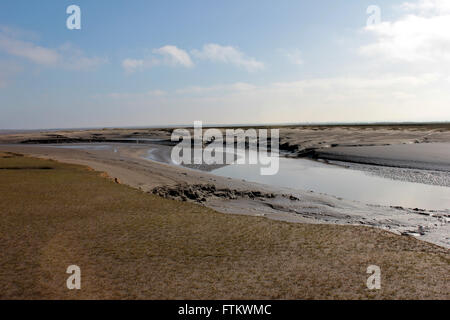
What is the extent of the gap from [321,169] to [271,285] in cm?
2423

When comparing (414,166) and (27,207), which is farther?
(414,166)

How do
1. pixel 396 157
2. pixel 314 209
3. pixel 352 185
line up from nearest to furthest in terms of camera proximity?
pixel 314 209, pixel 352 185, pixel 396 157

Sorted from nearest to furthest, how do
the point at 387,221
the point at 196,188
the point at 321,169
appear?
the point at 387,221 → the point at 196,188 → the point at 321,169

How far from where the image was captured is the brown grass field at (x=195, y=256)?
6.45m

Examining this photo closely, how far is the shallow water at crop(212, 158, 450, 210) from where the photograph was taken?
17172mm

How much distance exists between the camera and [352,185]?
2159 centimetres

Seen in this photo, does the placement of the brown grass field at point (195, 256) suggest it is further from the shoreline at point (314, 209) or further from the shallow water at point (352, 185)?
the shallow water at point (352, 185)

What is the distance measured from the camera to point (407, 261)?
A: 7953 mm

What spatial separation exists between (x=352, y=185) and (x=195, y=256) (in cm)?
1647

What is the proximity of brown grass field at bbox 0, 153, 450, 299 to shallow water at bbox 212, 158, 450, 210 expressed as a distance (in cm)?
827

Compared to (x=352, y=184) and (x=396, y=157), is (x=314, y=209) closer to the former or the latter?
(x=352, y=184)

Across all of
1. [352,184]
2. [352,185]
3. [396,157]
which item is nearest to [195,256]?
[352,185]
